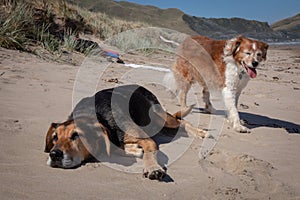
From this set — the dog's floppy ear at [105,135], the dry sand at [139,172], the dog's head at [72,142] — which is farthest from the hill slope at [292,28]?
the dog's head at [72,142]

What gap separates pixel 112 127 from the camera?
11.1 feet

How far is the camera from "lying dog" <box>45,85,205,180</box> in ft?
8.96

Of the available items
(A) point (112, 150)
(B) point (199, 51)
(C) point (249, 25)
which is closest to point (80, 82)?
(B) point (199, 51)

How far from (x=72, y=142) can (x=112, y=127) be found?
2.16ft

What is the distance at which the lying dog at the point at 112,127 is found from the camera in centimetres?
273

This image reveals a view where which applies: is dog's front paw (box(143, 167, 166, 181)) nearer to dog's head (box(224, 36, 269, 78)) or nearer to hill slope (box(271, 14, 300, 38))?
dog's head (box(224, 36, 269, 78))

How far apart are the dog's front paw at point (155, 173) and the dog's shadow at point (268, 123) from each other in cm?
274

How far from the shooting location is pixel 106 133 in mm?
3006

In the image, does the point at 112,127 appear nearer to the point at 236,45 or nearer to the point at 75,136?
the point at 75,136

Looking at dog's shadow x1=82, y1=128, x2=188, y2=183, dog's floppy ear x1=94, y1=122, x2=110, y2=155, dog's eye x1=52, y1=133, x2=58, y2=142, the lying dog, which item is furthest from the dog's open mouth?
dog's eye x1=52, y1=133, x2=58, y2=142

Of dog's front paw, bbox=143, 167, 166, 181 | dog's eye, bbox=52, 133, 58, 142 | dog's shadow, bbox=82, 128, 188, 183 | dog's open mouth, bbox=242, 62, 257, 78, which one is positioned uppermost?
dog's open mouth, bbox=242, 62, 257, 78

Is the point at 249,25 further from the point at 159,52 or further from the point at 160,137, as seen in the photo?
the point at 160,137

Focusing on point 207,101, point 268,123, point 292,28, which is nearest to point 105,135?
point 268,123

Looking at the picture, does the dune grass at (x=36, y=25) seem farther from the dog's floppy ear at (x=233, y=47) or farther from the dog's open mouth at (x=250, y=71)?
the dog's open mouth at (x=250, y=71)
